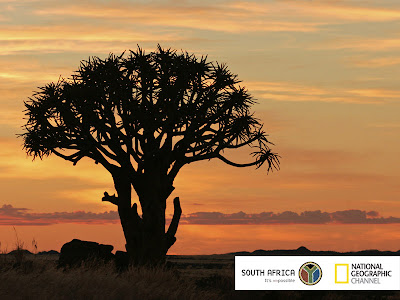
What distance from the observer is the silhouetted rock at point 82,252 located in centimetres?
3303

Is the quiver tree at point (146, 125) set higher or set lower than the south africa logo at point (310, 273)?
higher

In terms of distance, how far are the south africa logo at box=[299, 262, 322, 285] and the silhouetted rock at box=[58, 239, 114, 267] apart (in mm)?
9612

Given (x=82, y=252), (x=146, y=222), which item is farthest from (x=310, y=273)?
(x=82, y=252)

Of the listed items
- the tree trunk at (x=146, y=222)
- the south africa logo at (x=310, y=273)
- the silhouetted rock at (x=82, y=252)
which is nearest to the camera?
the south africa logo at (x=310, y=273)

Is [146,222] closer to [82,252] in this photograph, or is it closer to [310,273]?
[82,252]

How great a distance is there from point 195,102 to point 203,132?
1542 mm

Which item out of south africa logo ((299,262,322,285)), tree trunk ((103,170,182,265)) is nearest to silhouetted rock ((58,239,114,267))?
tree trunk ((103,170,182,265))

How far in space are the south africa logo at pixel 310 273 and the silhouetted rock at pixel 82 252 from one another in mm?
9612

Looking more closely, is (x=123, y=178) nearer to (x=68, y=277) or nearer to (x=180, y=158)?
(x=180, y=158)

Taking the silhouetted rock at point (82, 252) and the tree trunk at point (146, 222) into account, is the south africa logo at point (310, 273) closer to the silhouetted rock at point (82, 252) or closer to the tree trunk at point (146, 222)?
the tree trunk at point (146, 222)

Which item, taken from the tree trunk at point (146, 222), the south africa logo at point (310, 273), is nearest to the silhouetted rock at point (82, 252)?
Result: the tree trunk at point (146, 222)

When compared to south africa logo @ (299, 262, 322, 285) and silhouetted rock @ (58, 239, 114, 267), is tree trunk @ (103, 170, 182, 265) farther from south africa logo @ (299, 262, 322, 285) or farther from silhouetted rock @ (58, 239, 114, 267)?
south africa logo @ (299, 262, 322, 285)

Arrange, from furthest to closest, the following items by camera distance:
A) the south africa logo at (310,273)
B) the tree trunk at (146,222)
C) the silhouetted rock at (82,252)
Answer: the tree trunk at (146,222), the silhouetted rock at (82,252), the south africa logo at (310,273)

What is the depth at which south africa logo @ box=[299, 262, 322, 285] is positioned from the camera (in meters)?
27.3
